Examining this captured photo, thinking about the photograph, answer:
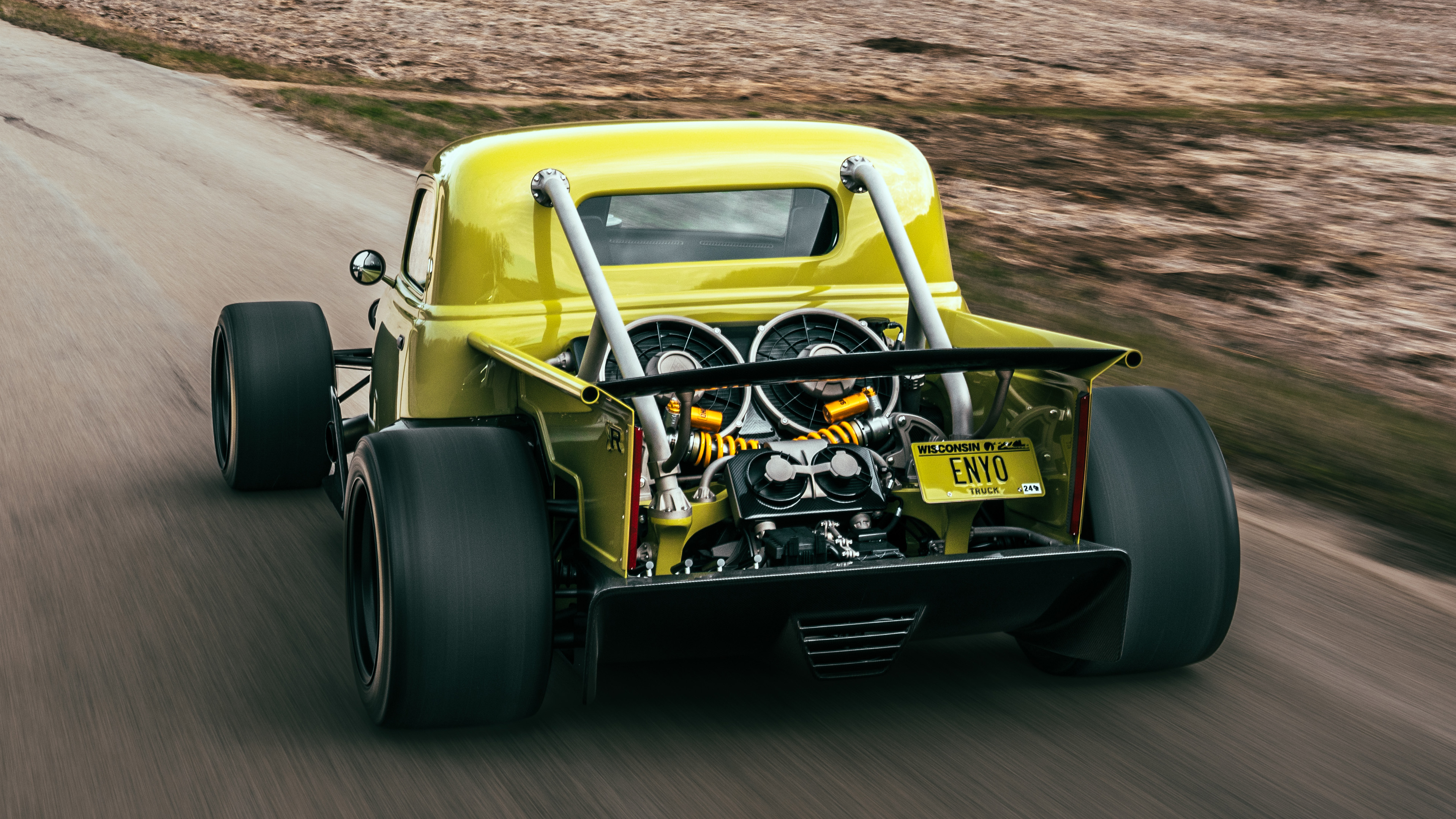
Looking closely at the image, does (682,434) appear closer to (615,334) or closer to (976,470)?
(615,334)

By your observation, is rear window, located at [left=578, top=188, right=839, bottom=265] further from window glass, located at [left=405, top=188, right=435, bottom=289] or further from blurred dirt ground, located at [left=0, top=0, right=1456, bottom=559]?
blurred dirt ground, located at [left=0, top=0, right=1456, bottom=559]

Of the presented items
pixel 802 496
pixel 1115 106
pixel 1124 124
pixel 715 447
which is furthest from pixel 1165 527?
pixel 1115 106

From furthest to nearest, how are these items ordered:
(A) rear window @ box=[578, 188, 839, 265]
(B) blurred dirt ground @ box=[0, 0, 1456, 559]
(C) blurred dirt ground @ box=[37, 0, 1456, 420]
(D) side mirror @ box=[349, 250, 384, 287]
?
(C) blurred dirt ground @ box=[37, 0, 1456, 420]
(B) blurred dirt ground @ box=[0, 0, 1456, 559]
(D) side mirror @ box=[349, 250, 384, 287]
(A) rear window @ box=[578, 188, 839, 265]

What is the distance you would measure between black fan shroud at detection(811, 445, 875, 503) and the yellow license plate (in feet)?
0.50

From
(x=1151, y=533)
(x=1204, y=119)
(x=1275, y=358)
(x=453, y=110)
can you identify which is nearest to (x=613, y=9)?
(x=453, y=110)

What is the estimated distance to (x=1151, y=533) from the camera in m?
4.17

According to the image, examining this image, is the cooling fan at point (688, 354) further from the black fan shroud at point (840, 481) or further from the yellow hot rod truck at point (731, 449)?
the black fan shroud at point (840, 481)

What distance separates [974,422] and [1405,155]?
15604 millimetres

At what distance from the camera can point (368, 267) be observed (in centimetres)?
578

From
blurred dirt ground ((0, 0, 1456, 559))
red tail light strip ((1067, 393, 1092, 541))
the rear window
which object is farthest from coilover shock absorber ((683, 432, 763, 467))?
blurred dirt ground ((0, 0, 1456, 559))

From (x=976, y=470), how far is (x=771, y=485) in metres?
0.58

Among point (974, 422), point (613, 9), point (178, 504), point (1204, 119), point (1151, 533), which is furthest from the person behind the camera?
point (613, 9)

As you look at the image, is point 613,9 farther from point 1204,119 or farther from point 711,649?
point 711,649

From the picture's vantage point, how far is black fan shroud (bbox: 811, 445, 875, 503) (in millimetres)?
4047
